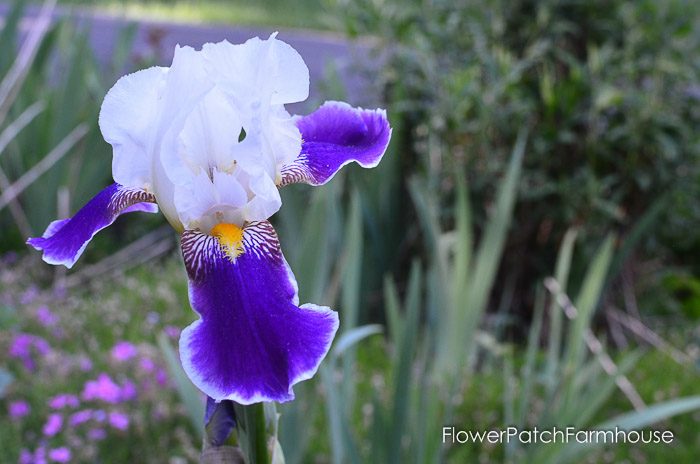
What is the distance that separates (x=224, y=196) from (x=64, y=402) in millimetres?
1465

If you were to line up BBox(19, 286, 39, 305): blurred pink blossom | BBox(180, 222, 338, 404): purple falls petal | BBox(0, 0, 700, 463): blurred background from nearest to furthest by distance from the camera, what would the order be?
BBox(180, 222, 338, 404): purple falls petal, BBox(0, 0, 700, 463): blurred background, BBox(19, 286, 39, 305): blurred pink blossom

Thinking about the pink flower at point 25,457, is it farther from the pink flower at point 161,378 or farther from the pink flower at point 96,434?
the pink flower at point 161,378

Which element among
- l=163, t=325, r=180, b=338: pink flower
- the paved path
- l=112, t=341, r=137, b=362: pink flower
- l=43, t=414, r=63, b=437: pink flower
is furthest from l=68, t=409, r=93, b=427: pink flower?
the paved path

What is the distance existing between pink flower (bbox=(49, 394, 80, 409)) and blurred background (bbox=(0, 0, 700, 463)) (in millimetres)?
115

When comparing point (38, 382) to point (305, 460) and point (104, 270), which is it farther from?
point (104, 270)

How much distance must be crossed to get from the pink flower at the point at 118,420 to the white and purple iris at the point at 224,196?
3.89 feet

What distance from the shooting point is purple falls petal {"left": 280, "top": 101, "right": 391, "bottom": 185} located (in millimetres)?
849

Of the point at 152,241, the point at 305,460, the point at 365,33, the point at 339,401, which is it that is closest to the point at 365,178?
the point at 365,33

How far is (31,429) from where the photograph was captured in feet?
6.98

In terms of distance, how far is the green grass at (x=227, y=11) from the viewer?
12.3m

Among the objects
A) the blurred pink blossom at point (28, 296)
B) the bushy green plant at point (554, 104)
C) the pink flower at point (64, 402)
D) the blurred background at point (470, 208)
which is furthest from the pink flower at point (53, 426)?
the bushy green plant at point (554, 104)

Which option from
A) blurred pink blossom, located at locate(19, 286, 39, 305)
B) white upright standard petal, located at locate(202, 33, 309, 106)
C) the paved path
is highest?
white upright standard petal, located at locate(202, 33, 309, 106)

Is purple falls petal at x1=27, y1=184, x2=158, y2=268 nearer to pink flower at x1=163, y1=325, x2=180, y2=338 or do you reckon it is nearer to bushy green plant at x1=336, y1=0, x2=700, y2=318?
pink flower at x1=163, y1=325, x2=180, y2=338

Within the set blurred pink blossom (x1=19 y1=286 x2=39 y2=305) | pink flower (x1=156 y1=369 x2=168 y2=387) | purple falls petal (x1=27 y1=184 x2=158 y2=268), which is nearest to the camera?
purple falls petal (x1=27 y1=184 x2=158 y2=268)
